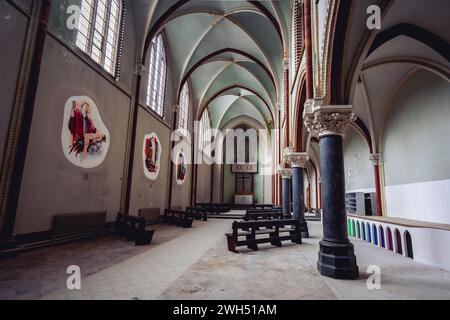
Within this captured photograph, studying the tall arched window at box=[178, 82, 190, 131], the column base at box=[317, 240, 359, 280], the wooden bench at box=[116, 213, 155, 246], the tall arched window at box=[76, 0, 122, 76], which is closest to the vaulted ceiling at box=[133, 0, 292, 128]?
the tall arched window at box=[178, 82, 190, 131]

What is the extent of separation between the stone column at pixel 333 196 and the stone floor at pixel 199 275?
286mm

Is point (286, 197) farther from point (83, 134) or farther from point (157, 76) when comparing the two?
point (157, 76)

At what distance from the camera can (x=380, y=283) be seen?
149 inches

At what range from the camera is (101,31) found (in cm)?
827

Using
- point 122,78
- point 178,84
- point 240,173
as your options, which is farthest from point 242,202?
point 122,78

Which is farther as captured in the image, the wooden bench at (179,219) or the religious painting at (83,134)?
the wooden bench at (179,219)

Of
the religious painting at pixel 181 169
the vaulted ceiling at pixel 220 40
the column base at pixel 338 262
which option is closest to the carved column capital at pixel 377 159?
the vaulted ceiling at pixel 220 40

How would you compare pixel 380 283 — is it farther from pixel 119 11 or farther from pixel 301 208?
pixel 119 11

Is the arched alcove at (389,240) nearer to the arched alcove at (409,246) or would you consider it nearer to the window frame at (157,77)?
the arched alcove at (409,246)

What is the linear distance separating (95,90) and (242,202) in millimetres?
21347

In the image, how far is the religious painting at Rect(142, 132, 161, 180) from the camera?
36.8 feet

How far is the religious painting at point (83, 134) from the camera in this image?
6.59 m

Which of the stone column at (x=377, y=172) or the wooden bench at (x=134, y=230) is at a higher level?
the stone column at (x=377, y=172)

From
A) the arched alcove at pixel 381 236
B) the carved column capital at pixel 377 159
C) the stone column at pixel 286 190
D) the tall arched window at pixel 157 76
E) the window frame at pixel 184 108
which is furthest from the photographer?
the window frame at pixel 184 108
